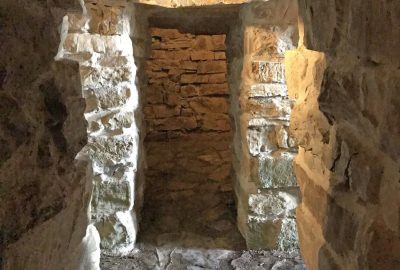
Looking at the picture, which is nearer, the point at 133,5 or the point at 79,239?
the point at 79,239

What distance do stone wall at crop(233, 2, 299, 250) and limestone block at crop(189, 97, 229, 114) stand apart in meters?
1.85

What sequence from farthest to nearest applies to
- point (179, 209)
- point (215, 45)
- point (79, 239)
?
1. point (215, 45)
2. point (179, 209)
3. point (79, 239)

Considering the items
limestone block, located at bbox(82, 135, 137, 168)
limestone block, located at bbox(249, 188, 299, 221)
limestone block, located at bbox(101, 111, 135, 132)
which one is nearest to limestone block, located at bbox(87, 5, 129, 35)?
limestone block, located at bbox(101, 111, 135, 132)

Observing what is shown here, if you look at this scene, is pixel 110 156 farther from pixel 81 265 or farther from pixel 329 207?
pixel 329 207

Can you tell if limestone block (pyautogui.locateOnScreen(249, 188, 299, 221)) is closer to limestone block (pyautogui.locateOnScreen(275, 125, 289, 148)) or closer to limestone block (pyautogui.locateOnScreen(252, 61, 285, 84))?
limestone block (pyautogui.locateOnScreen(275, 125, 289, 148))

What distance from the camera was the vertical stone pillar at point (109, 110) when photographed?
8.65 feet

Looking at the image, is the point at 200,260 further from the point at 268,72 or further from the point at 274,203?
the point at 268,72

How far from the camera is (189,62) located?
4.73m

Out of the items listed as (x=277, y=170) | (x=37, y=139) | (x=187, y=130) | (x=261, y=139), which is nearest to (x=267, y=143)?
(x=261, y=139)

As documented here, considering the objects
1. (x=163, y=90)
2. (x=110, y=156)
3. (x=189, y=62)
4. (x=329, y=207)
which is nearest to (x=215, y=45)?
(x=189, y=62)

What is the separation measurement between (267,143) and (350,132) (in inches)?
64.3

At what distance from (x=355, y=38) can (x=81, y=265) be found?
3.16ft

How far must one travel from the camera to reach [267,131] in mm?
2760

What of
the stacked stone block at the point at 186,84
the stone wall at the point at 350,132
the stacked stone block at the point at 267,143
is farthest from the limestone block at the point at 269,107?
the stacked stone block at the point at 186,84
